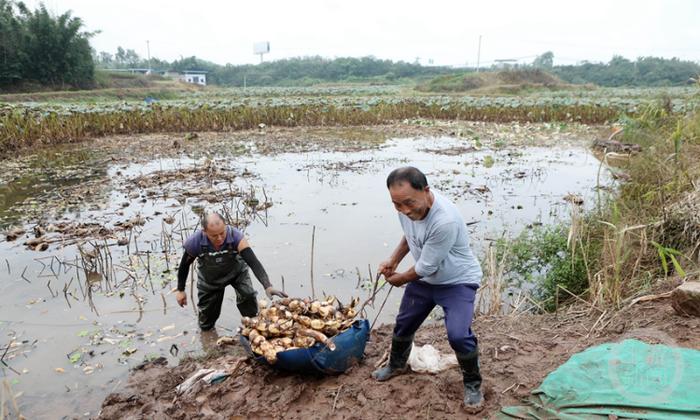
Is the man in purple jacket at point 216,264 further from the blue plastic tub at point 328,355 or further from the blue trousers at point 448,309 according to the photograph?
the blue trousers at point 448,309

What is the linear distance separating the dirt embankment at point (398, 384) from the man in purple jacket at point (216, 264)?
793mm

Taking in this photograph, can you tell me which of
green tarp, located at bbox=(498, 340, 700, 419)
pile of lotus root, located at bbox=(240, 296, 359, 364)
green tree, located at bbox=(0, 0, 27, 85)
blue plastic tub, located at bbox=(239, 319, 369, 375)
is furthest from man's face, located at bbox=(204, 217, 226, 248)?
green tree, located at bbox=(0, 0, 27, 85)

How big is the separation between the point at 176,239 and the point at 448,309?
5056 millimetres

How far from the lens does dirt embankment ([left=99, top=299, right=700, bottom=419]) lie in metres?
2.82

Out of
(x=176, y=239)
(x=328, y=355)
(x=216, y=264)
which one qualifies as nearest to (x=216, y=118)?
(x=176, y=239)

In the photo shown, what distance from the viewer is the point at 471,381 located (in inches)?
107

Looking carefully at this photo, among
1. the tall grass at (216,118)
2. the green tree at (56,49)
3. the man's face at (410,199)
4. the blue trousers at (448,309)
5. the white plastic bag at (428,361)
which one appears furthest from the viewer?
the green tree at (56,49)

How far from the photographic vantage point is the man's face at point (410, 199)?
242 centimetres

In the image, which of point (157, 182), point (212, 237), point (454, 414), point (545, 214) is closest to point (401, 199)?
point (454, 414)

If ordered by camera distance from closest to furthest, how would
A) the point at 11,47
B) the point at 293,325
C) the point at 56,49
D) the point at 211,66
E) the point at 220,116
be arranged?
the point at 293,325
the point at 220,116
the point at 11,47
the point at 56,49
the point at 211,66

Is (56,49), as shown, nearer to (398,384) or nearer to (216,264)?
(216,264)

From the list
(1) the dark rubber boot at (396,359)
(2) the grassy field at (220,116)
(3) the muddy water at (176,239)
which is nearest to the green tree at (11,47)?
(2) the grassy field at (220,116)

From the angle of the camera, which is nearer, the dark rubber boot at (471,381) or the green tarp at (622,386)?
the green tarp at (622,386)

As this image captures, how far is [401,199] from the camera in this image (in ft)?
8.02
